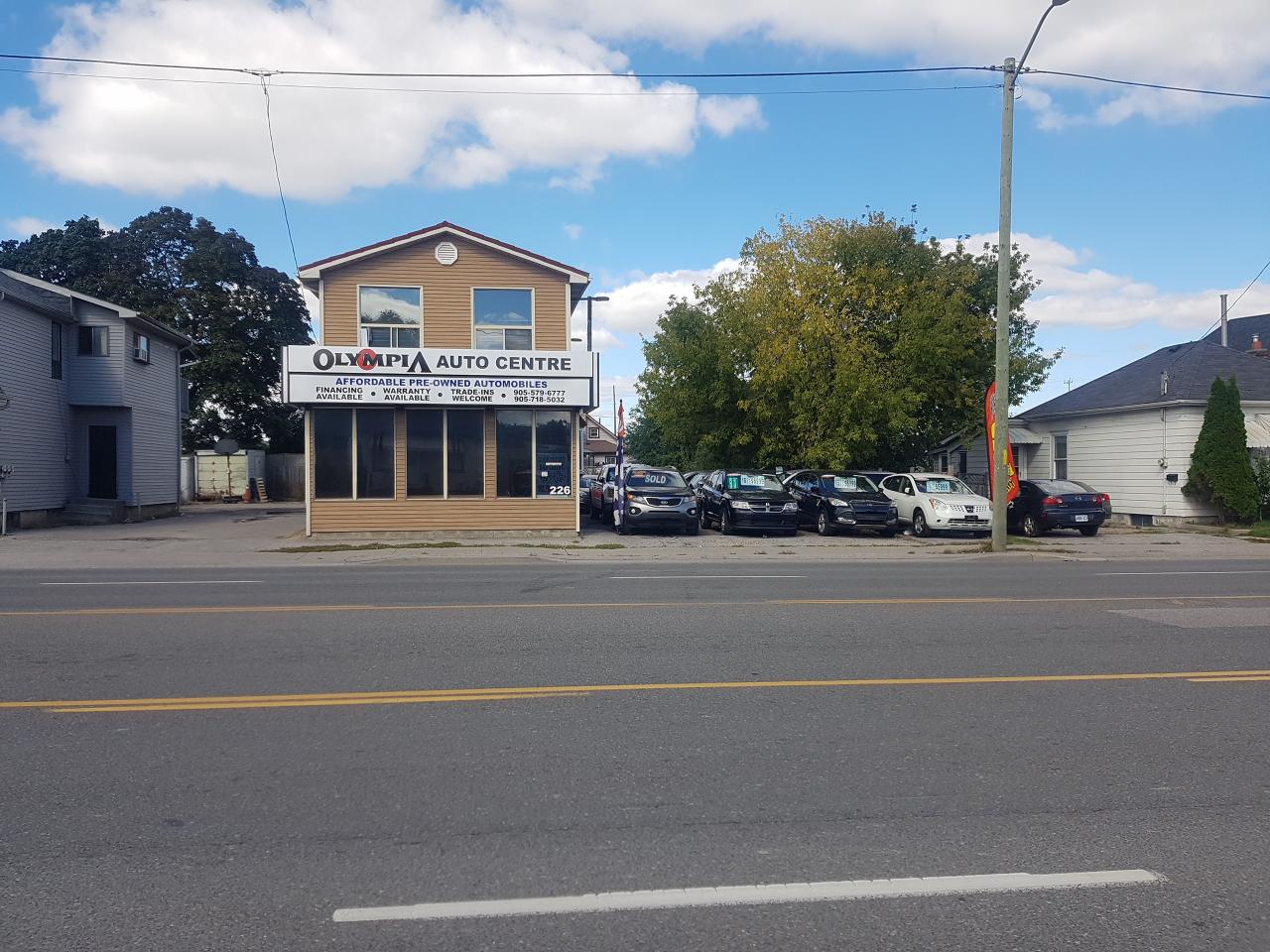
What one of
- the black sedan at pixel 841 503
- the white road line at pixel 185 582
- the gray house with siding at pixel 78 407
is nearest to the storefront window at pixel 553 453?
the black sedan at pixel 841 503

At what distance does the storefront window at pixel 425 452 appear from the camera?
23547mm

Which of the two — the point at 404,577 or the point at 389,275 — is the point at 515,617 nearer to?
the point at 404,577

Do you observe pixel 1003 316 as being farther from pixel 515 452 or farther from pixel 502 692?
pixel 502 692

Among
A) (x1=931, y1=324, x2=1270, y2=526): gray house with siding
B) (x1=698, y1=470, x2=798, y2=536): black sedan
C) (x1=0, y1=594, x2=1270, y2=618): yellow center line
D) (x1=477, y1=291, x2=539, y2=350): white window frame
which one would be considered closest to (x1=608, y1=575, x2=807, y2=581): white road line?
(x1=0, y1=594, x2=1270, y2=618): yellow center line

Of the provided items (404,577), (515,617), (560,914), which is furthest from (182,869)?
(404,577)

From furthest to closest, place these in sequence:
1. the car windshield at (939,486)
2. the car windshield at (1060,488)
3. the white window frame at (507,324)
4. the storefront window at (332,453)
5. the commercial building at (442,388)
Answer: the car windshield at (939,486) → the car windshield at (1060,488) → the white window frame at (507,324) → the storefront window at (332,453) → the commercial building at (442,388)

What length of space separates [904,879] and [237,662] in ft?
19.8

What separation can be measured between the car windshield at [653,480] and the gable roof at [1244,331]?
3471 centimetres

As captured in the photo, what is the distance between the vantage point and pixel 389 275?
23922 millimetres

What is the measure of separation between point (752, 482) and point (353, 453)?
33.5 feet

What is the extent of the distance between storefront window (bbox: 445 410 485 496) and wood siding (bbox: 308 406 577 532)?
143mm

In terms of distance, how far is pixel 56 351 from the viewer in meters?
28.1

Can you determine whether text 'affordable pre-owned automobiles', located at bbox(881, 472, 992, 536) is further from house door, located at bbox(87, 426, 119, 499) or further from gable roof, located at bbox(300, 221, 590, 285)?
house door, located at bbox(87, 426, 119, 499)

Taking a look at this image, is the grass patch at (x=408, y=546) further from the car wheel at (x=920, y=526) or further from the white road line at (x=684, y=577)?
the car wheel at (x=920, y=526)
